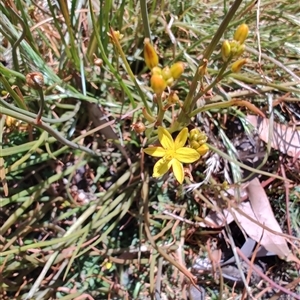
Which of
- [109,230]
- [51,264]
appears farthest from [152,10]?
[51,264]

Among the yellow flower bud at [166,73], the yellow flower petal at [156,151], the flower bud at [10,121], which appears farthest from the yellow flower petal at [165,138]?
the flower bud at [10,121]

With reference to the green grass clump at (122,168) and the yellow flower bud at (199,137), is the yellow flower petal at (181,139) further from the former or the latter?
the green grass clump at (122,168)

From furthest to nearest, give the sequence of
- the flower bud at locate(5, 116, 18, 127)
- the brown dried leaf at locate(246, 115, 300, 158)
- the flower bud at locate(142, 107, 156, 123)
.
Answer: the brown dried leaf at locate(246, 115, 300, 158) < the flower bud at locate(5, 116, 18, 127) < the flower bud at locate(142, 107, 156, 123)

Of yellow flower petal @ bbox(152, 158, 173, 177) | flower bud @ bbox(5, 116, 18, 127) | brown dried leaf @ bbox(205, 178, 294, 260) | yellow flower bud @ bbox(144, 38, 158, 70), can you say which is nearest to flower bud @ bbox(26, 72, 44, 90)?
yellow flower bud @ bbox(144, 38, 158, 70)

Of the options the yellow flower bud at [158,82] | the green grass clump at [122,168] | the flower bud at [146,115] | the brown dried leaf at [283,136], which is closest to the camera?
the yellow flower bud at [158,82]

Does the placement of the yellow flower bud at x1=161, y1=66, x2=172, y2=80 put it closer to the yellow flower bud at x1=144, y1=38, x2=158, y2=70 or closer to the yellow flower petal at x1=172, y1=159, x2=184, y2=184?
the yellow flower bud at x1=144, y1=38, x2=158, y2=70

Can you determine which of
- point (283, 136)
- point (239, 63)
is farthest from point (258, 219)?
point (239, 63)

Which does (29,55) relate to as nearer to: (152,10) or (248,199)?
(152,10)
